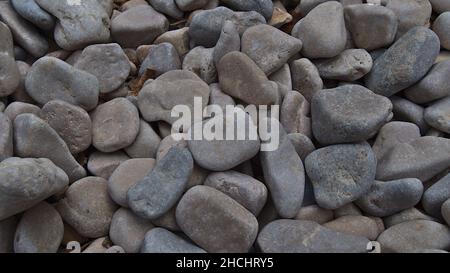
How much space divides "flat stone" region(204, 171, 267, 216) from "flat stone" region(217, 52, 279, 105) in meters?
→ 0.19

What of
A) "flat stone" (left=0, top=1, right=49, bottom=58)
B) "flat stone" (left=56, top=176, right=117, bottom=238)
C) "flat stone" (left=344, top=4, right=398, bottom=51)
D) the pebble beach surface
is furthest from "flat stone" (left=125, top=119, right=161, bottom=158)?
"flat stone" (left=344, top=4, right=398, bottom=51)

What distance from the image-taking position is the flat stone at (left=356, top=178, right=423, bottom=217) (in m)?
0.92

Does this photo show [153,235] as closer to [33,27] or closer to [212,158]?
[212,158]

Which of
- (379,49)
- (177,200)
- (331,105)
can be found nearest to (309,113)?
(331,105)

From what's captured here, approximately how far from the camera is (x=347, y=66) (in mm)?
1094

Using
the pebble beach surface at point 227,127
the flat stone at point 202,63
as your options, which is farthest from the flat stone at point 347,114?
the flat stone at point 202,63

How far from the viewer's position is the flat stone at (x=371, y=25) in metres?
1.11

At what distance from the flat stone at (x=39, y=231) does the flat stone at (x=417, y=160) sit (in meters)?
0.64

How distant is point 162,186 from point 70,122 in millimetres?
242

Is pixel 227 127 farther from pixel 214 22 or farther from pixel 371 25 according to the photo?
pixel 371 25

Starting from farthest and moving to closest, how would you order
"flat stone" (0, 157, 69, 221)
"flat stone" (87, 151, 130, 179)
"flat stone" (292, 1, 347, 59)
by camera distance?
"flat stone" (292, 1, 347, 59), "flat stone" (87, 151, 130, 179), "flat stone" (0, 157, 69, 221)

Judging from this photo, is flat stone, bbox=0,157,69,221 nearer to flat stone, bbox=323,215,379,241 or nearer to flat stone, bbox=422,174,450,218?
flat stone, bbox=323,215,379,241

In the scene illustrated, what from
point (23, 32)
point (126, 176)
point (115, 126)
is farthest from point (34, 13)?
point (126, 176)

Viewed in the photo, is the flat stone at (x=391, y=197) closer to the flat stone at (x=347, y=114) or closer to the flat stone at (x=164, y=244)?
the flat stone at (x=347, y=114)
